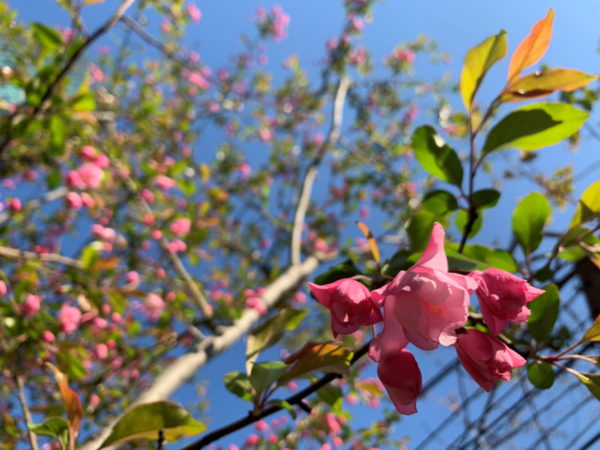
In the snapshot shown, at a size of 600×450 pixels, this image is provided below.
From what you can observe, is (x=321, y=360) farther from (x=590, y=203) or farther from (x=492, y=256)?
(x=590, y=203)

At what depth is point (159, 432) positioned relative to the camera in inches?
16.9

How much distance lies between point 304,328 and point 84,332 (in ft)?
6.38

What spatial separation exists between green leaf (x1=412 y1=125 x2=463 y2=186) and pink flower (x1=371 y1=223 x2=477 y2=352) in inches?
10.7

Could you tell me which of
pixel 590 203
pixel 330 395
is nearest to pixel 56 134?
pixel 330 395

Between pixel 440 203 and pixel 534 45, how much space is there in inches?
9.1

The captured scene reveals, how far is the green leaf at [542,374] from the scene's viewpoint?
409 mm

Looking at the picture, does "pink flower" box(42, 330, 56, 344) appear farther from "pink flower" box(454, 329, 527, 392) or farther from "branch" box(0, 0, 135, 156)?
"pink flower" box(454, 329, 527, 392)

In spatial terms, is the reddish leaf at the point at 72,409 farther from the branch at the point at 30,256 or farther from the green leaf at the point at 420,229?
the branch at the point at 30,256

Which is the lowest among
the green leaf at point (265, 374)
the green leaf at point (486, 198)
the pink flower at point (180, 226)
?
the green leaf at point (265, 374)

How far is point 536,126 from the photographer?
43 cm

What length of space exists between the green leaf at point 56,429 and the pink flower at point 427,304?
46 centimetres

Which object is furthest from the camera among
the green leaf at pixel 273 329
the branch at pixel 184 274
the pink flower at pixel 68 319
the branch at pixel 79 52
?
the branch at pixel 184 274

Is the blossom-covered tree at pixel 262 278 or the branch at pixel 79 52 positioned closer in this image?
the blossom-covered tree at pixel 262 278

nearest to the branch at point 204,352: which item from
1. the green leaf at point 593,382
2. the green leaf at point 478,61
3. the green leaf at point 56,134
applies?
the green leaf at point 593,382
